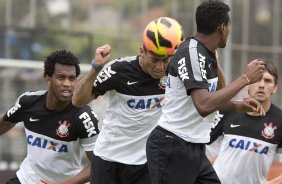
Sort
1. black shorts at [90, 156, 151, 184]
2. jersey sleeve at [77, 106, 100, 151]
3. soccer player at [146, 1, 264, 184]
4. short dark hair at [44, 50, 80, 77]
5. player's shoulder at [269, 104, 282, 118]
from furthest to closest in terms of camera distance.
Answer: player's shoulder at [269, 104, 282, 118]
short dark hair at [44, 50, 80, 77]
jersey sleeve at [77, 106, 100, 151]
black shorts at [90, 156, 151, 184]
soccer player at [146, 1, 264, 184]

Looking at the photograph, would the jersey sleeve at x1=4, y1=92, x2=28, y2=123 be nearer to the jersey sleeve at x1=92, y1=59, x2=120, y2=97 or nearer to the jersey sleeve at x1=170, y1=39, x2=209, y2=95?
the jersey sleeve at x1=92, y1=59, x2=120, y2=97

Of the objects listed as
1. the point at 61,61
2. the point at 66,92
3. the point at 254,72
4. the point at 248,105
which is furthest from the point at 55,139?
the point at 254,72

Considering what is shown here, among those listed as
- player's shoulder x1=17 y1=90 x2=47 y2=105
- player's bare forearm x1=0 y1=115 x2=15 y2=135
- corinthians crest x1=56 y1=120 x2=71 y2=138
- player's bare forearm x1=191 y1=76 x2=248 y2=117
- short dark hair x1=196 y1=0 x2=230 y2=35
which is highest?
short dark hair x1=196 y1=0 x2=230 y2=35

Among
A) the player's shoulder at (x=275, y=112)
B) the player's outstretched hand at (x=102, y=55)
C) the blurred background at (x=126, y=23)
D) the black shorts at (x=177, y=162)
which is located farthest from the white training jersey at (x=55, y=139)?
the blurred background at (x=126, y=23)

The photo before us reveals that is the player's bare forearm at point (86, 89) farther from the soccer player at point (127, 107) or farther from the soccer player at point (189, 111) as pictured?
the soccer player at point (189, 111)

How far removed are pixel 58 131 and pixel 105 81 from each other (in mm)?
722

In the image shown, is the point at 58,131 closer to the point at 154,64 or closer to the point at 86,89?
the point at 86,89

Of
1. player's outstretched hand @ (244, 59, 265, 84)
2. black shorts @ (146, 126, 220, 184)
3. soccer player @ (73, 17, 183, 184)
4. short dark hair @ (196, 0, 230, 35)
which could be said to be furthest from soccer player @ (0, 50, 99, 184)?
player's outstretched hand @ (244, 59, 265, 84)

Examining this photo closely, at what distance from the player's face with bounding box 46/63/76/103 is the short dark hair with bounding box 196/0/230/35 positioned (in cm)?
198

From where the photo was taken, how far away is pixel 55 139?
8609mm

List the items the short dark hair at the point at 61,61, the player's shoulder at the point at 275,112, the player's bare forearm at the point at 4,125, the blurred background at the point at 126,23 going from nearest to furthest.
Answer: the short dark hair at the point at 61,61 < the player's shoulder at the point at 275,112 < the player's bare forearm at the point at 4,125 < the blurred background at the point at 126,23

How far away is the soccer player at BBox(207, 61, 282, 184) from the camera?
29.0ft

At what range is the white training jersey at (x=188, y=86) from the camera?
688 cm

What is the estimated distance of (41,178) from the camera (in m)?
8.64
